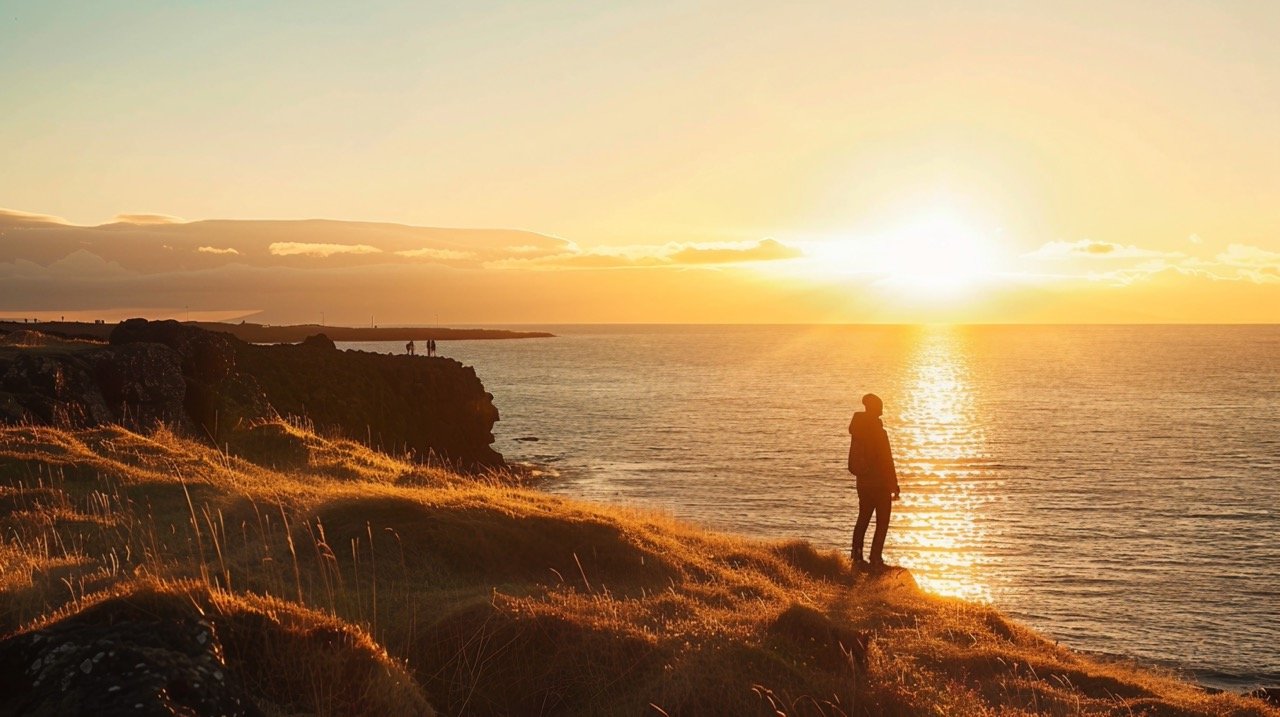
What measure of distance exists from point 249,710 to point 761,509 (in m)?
37.2

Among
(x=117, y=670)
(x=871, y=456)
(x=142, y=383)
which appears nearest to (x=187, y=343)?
(x=142, y=383)

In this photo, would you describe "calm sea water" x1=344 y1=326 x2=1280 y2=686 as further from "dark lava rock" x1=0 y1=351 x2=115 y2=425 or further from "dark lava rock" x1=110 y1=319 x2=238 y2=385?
"dark lava rock" x1=0 y1=351 x2=115 y2=425

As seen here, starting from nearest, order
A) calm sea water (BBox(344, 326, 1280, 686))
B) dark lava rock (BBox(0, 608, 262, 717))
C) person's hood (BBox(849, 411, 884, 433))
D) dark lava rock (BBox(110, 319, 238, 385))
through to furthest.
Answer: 1. dark lava rock (BBox(0, 608, 262, 717))
2. person's hood (BBox(849, 411, 884, 433))
3. dark lava rock (BBox(110, 319, 238, 385))
4. calm sea water (BBox(344, 326, 1280, 686))

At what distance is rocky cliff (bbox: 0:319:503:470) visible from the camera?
862 inches

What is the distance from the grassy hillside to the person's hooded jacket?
1726 millimetres

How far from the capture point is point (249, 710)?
527cm

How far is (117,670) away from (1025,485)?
167 feet

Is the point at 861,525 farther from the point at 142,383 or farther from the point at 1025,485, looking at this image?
the point at 1025,485

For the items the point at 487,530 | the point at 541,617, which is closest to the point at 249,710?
the point at 541,617

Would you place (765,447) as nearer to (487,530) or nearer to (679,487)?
(679,487)

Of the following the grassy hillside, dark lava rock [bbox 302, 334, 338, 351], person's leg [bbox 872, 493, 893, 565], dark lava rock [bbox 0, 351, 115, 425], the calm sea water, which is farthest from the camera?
dark lava rock [bbox 302, 334, 338, 351]

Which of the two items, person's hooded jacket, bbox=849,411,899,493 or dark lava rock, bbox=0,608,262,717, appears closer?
dark lava rock, bbox=0,608,262,717

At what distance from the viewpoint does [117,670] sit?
192 inches

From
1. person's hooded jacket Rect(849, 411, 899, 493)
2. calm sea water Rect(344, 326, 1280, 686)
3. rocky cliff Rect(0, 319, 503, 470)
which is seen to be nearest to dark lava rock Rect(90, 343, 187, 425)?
rocky cliff Rect(0, 319, 503, 470)
